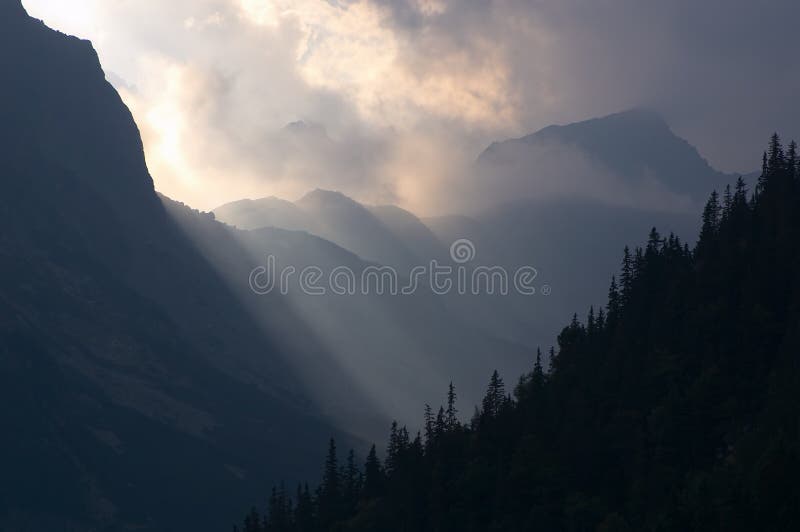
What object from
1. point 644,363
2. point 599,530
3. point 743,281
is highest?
point 743,281

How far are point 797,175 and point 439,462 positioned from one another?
71.2 metres

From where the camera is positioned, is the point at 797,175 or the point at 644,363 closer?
the point at 644,363

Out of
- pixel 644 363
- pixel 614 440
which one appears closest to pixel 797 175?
pixel 644 363

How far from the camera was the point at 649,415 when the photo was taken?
161 meters

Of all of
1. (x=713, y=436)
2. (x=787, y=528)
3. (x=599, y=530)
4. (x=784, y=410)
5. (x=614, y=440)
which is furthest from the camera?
(x=614, y=440)

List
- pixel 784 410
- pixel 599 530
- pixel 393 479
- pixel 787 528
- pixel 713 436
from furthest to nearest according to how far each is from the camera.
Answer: pixel 393 479 < pixel 713 436 < pixel 599 530 < pixel 784 410 < pixel 787 528

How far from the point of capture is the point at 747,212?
184m

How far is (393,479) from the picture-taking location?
629 feet

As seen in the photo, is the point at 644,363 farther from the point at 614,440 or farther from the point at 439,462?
the point at 439,462

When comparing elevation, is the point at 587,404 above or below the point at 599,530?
above

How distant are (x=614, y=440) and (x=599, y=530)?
80.1ft

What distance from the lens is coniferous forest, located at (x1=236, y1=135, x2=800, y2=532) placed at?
142m

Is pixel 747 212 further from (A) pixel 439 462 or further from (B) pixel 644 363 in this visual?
(A) pixel 439 462

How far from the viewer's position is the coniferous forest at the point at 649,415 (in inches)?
5576
